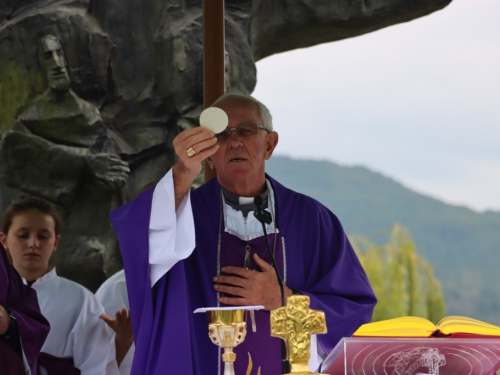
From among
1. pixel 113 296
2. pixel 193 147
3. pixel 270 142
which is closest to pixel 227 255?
pixel 270 142

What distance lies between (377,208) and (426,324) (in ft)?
181

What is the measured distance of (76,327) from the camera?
16.6ft

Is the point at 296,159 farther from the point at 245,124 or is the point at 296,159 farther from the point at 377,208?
the point at 245,124

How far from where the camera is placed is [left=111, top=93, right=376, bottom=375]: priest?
11.0ft

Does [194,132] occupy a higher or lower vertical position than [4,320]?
higher

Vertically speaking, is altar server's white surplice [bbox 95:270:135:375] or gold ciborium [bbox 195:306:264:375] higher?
altar server's white surplice [bbox 95:270:135:375]

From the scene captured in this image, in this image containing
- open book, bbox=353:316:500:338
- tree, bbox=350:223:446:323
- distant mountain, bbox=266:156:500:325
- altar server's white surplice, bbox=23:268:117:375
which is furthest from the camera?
distant mountain, bbox=266:156:500:325

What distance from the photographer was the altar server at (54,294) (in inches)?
187

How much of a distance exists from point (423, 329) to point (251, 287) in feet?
2.80

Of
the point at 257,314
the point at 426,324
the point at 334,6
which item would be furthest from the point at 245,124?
the point at 334,6

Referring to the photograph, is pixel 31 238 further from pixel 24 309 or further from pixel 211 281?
pixel 211 281

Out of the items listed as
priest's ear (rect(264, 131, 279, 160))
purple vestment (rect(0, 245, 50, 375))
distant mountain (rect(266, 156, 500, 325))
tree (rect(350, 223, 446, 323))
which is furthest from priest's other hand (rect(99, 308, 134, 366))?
distant mountain (rect(266, 156, 500, 325))

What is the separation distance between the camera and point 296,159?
62.2m

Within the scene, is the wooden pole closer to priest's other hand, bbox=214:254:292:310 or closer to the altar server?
the altar server
